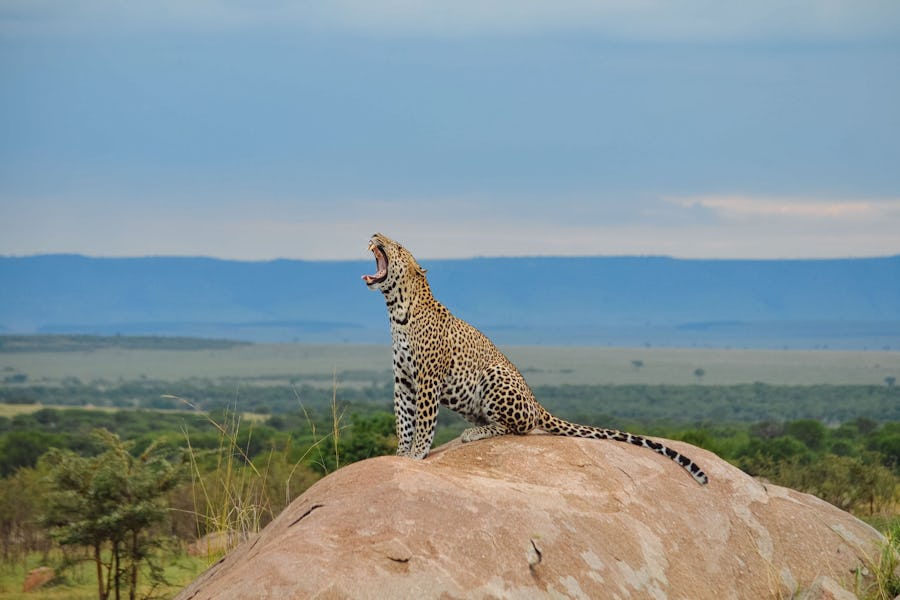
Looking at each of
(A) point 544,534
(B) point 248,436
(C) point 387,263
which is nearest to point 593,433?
(C) point 387,263

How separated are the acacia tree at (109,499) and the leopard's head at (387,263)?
44.1ft

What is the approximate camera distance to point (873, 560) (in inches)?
473

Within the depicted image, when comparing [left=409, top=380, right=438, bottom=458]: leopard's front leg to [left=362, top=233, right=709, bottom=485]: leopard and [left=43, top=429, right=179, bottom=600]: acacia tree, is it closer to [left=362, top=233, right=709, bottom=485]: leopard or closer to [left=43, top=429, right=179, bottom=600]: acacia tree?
[left=362, top=233, right=709, bottom=485]: leopard

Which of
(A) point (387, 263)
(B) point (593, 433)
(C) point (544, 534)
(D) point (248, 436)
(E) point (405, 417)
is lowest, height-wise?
(D) point (248, 436)

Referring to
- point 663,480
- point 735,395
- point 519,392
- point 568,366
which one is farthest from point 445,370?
point 568,366

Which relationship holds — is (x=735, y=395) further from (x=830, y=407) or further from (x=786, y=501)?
(x=786, y=501)

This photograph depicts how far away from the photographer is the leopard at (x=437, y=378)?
11875 millimetres

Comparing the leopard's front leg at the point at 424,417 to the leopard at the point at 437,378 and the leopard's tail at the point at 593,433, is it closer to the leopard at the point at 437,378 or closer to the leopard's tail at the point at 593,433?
the leopard at the point at 437,378

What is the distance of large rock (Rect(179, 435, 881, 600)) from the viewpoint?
8.66 meters

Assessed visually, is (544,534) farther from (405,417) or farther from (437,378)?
(405,417)

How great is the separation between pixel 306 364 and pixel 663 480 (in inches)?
6802

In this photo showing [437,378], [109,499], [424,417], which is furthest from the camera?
[109,499]

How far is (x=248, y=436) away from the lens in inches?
777

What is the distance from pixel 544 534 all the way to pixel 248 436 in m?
10.9
